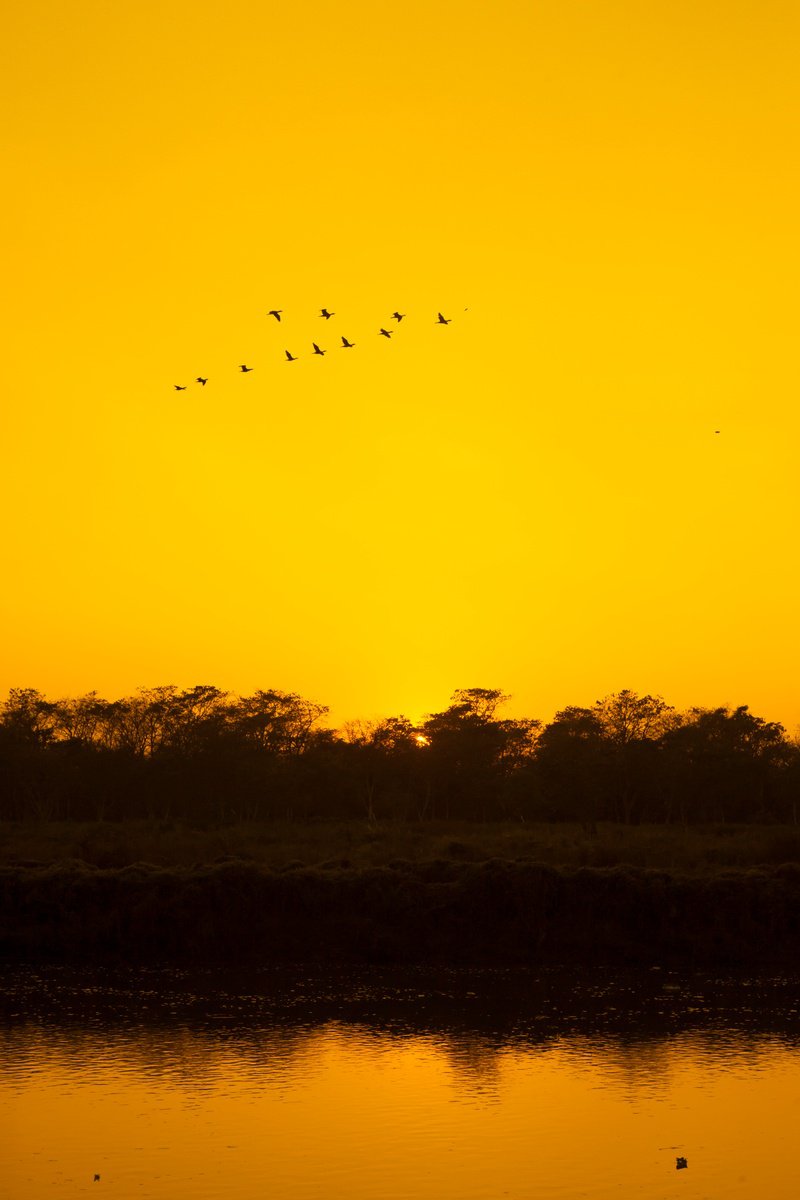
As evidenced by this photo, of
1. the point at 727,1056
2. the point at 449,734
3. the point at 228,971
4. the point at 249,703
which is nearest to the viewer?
the point at 727,1056

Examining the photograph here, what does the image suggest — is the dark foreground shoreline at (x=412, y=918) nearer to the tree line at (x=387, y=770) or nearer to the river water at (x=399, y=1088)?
the river water at (x=399, y=1088)

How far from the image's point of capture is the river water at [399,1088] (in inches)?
663

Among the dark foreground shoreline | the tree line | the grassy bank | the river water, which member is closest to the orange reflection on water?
the river water

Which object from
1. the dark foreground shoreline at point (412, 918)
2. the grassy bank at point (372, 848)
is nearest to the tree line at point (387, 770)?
the grassy bank at point (372, 848)

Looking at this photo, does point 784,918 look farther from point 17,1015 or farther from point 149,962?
point 17,1015

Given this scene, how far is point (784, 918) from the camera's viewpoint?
3145 centimetres

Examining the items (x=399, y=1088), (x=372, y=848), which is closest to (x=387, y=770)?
(x=372, y=848)

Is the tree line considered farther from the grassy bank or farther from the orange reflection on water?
the orange reflection on water

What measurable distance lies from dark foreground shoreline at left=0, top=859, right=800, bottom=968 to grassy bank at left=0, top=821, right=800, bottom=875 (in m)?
2.24

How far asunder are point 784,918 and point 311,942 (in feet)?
38.0

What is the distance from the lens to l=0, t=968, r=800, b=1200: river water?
16828 mm

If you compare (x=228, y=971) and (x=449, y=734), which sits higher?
(x=449, y=734)

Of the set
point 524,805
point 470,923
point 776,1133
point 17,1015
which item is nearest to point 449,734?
point 524,805

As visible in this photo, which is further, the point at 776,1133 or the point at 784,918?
the point at 784,918
